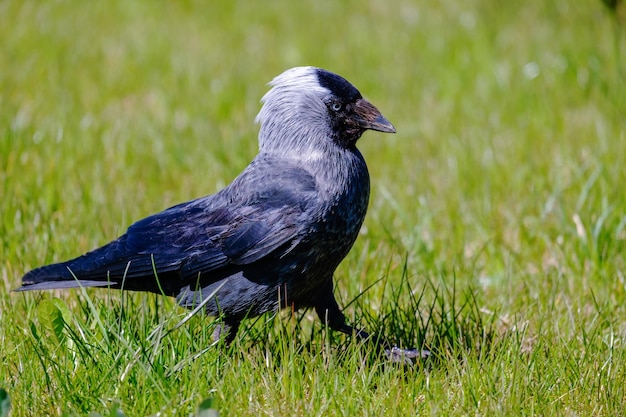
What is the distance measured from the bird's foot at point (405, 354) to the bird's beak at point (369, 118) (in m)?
0.86

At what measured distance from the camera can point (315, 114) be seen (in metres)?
3.46

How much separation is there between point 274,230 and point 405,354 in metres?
0.67

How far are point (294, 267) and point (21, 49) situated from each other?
4409 mm

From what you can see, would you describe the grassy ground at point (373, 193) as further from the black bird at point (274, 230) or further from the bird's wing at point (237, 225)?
the bird's wing at point (237, 225)

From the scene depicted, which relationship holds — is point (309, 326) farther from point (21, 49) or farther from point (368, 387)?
point (21, 49)

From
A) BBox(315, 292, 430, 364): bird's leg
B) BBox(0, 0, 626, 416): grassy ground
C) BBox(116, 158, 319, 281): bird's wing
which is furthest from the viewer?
BBox(315, 292, 430, 364): bird's leg

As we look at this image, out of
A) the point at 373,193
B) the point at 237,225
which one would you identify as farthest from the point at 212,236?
the point at 373,193

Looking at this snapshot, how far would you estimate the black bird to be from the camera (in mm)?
3217

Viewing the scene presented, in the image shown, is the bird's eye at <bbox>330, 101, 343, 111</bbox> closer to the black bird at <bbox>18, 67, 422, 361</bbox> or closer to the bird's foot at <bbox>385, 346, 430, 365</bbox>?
the black bird at <bbox>18, 67, 422, 361</bbox>

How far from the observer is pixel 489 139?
577 centimetres

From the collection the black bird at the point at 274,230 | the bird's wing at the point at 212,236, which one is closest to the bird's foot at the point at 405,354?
Result: the black bird at the point at 274,230

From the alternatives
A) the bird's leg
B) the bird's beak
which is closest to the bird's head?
the bird's beak

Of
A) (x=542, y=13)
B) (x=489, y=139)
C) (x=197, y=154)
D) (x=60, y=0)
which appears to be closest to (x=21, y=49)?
(x=60, y=0)

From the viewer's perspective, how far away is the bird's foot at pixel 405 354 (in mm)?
3213
